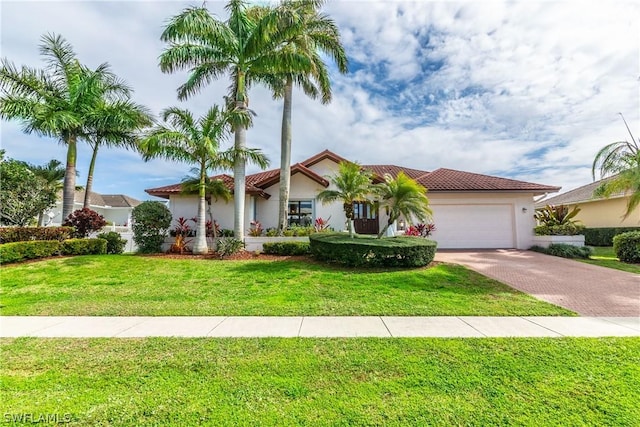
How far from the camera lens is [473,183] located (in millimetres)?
18000

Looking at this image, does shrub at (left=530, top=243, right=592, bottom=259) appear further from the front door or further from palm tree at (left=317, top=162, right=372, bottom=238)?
palm tree at (left=317, top=162, right=372, bottom=238)

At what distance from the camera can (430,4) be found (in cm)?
975

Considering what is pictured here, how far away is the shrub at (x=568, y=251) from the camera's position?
548 inches

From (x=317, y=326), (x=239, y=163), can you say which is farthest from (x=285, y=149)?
(x=317, y=326)

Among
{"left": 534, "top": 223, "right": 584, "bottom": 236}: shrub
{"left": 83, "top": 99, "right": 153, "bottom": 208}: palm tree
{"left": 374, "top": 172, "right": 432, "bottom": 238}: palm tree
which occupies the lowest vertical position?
{"left": 534, "top": 223, "right": 584, "bottom": 236}: shrub

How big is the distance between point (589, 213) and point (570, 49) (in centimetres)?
1924

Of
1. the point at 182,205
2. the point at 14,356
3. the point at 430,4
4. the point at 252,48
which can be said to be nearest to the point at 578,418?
the point at 14,356

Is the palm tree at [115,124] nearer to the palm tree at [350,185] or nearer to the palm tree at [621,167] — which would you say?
the palm tree at [350,185]

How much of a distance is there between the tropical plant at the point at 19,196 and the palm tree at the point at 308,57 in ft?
38.8

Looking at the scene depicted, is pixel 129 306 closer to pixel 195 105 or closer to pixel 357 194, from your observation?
pixel 357 194

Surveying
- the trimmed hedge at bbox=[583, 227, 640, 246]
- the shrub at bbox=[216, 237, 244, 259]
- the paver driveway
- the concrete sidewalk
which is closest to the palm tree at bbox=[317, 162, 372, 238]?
the shrub at bbox=[216, 237, 244, 259]

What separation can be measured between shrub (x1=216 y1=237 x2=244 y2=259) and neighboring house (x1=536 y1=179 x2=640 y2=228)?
23506mm

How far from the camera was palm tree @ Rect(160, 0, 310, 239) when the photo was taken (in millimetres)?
12305

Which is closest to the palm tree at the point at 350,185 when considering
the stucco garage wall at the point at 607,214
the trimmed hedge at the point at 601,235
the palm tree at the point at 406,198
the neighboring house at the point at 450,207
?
the palm tree at the point at 406,198
